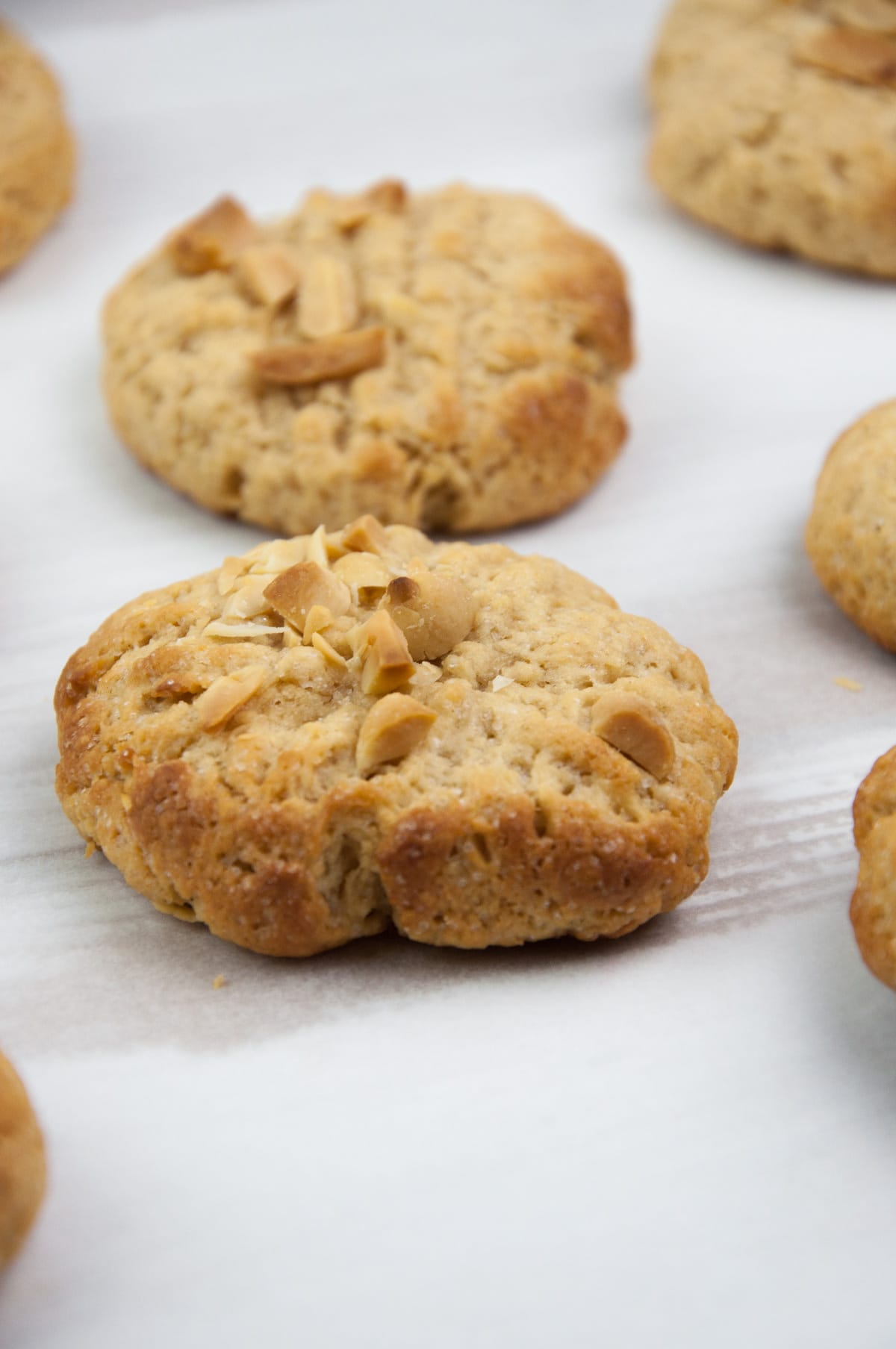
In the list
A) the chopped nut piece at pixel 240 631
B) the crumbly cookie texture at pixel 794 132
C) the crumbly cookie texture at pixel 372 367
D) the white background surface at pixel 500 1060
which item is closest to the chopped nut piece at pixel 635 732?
the white background surface at pixel 500 1060

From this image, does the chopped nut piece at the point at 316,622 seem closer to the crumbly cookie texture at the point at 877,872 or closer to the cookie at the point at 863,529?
the crumbly cookie texture at the point at 877,872

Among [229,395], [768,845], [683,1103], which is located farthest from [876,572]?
[229,395]

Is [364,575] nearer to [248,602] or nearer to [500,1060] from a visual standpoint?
[248,602]

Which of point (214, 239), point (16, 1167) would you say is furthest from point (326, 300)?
point (16, 1167)

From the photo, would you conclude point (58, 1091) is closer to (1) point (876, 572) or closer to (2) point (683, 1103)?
(2) point (683, 1103)

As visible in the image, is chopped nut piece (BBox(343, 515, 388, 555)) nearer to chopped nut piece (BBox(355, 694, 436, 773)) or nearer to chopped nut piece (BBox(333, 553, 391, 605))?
chopped nut piece (BBox(333, 553, 391, 605))

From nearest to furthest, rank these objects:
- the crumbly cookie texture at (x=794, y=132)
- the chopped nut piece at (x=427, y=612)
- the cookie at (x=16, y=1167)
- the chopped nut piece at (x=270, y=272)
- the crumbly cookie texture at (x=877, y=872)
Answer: the cookie at (x=16, y=1167)
the crumbly cookie texture at (x=877, y=872)
the chopped nut piece at (x=427, y=612)
the chopped nut piece at (x=270, y=272)
the crumbly cookie texture at (x=794, y=132)

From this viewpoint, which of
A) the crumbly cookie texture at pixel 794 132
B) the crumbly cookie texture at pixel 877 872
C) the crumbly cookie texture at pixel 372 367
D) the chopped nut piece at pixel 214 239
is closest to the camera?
the crumbly cookie texture at pixel 877 872
